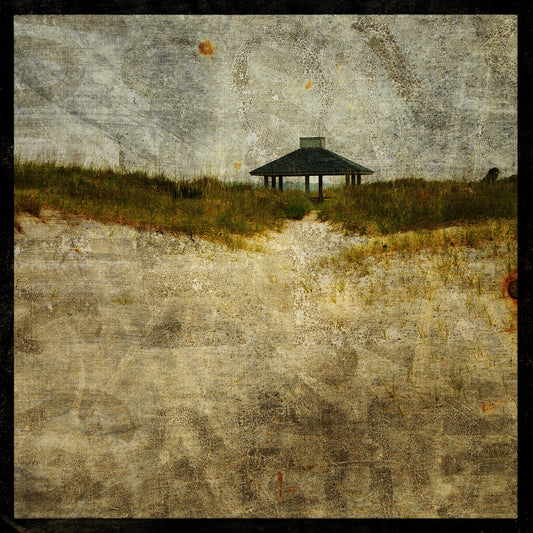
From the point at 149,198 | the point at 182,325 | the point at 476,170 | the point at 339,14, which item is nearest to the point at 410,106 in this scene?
the point at 476,170

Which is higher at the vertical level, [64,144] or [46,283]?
[64,144]

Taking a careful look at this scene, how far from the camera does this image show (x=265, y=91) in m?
3.29

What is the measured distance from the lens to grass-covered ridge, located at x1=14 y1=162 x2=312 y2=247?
3279 mm

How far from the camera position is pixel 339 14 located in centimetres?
333

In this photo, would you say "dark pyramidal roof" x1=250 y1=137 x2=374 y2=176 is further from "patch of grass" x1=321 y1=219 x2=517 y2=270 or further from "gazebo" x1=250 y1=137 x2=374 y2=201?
"patch of grass" x1=321 y1=219 x2=517 y2=270

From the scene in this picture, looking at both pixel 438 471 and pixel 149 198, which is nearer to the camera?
pixel 438 471

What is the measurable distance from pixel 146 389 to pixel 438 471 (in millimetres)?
2371
